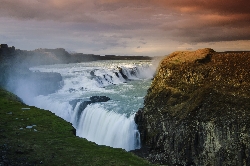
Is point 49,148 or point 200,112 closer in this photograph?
point 49,148

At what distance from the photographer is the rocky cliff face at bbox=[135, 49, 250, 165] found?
20250 millimetres

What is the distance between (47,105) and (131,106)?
17.0 m

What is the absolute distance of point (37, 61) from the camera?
152625mm

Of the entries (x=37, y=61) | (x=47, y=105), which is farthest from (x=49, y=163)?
(x=37, y=61)

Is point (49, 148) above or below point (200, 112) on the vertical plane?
below

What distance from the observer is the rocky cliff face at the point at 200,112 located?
20.2 meters

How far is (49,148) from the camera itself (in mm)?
14680

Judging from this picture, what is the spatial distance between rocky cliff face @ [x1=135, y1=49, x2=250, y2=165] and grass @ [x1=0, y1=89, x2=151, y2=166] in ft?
30.7

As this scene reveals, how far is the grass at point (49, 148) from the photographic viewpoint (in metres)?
13.1

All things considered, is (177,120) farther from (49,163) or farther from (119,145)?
(49,163)

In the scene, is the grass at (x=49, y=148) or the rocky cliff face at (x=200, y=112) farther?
the rocky cliff face at (x=200, y=112)

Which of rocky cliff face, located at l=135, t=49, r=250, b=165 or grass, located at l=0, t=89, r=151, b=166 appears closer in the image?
grass, located at l=0, t=89, r=151, b=166

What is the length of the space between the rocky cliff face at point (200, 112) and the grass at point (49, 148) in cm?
936

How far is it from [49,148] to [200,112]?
14093 mm
